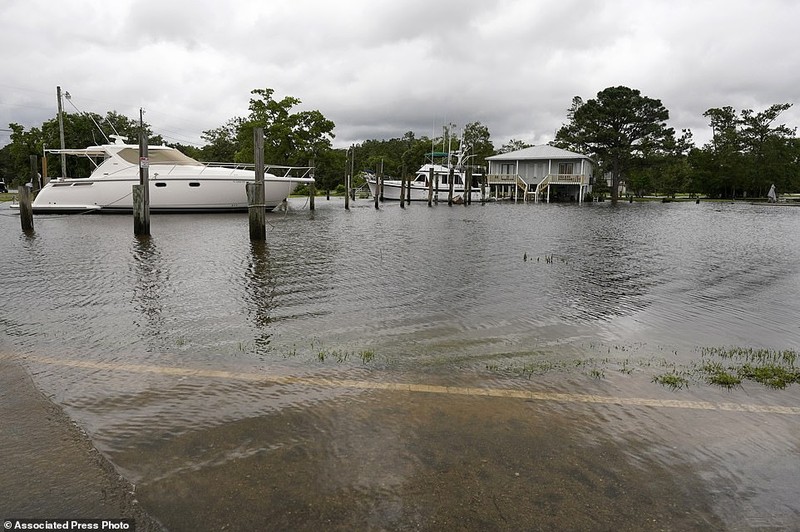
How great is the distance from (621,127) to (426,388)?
61243 millimetres

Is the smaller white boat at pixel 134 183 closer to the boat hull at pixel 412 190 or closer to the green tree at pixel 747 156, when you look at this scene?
the boat hull at pixel 412 190

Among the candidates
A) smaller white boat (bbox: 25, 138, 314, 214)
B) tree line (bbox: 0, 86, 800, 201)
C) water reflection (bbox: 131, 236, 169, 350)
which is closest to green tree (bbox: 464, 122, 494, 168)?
tree line (bbox: 0, 86, 800, 201)

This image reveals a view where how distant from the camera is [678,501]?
9.25 feet

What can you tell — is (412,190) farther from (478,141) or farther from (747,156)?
(747,156)

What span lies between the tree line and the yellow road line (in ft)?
107

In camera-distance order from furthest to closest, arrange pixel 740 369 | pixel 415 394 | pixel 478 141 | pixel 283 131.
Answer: pixel 478 141, pixel 283 131, pixel 740 369, pixel 415 394

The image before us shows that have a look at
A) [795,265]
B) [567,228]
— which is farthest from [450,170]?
[795,265]

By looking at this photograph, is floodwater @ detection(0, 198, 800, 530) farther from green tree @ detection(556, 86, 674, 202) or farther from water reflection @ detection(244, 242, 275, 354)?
green tree @ detection(556, 86, 674, 202)

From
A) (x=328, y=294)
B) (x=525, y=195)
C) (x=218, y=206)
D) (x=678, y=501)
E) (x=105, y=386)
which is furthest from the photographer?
(x=525, y=195)

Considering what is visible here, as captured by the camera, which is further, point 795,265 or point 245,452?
point 795,265

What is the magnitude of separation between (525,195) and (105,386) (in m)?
58.0

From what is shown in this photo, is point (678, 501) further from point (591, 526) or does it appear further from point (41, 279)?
point (41, 279)

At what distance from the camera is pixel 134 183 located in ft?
82.1

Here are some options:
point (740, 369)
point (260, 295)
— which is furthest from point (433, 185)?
point (740, 369)
